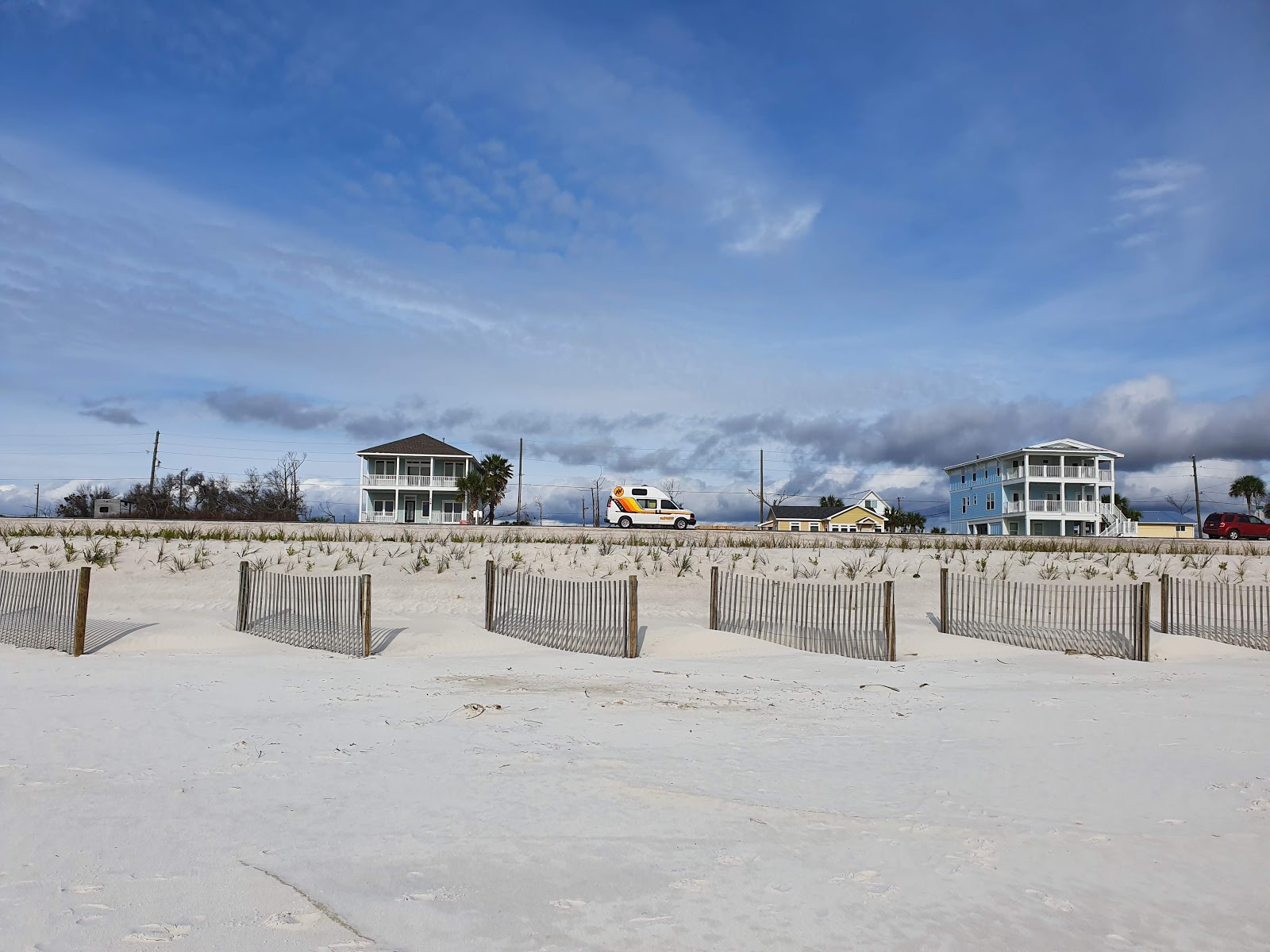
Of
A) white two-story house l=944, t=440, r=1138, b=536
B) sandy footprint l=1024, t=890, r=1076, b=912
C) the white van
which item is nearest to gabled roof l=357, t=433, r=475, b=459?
the white van

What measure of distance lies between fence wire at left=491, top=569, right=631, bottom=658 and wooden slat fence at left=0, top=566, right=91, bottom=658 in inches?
259

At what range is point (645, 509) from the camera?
133 ft

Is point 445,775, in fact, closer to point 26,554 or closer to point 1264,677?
point 1264,677

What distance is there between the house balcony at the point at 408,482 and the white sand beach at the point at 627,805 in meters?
47.0

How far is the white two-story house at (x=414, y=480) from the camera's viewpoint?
59.6 meters

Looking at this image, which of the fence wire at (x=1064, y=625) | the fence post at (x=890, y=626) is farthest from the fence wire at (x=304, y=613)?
the fence wire at (x=1064, y=625)

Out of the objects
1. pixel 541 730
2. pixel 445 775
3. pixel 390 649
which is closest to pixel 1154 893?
pixel 445 775

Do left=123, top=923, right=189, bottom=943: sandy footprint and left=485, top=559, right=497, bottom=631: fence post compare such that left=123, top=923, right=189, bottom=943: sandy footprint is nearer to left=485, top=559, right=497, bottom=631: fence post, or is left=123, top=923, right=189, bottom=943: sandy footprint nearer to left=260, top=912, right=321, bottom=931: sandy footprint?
left=260, top=912, right=321, bottom=931: sandy footprint

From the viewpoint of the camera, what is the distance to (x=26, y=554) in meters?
24.4

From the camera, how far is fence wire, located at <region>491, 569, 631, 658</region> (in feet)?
47.6

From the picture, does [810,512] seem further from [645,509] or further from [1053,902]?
[1053,902]

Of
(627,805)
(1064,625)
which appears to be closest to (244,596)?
(627,805)

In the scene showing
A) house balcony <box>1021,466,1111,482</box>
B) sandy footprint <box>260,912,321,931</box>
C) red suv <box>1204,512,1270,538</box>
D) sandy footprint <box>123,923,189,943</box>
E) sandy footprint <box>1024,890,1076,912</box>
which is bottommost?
sandy footprint <box>1024,890,1076,912</box>

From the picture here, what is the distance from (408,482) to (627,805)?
5644 cm
